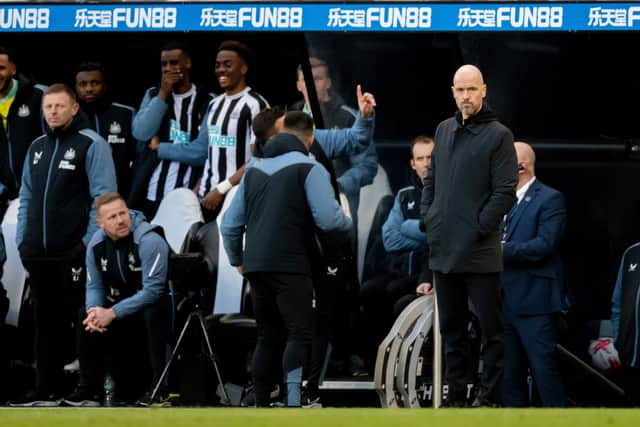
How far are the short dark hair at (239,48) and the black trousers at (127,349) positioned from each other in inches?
60.6

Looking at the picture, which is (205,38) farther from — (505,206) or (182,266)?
(505,206)

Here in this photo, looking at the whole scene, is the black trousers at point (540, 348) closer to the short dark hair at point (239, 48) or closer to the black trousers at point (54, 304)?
the short dark hair at point (239, 48)

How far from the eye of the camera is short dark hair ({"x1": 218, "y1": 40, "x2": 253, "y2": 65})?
10.1 meters

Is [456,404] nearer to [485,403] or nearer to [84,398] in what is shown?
[485,403]

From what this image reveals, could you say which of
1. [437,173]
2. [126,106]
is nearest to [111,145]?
[126,106]

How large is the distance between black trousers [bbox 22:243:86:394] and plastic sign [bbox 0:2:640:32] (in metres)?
1.36

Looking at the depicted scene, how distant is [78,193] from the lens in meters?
9.85

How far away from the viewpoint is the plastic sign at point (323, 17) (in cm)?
895

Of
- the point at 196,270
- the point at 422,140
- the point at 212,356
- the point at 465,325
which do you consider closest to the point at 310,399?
the point at 212,356

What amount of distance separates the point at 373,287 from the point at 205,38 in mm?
1905
